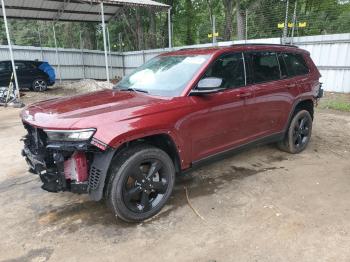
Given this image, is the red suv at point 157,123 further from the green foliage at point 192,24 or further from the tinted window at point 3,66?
the tinted window at point 3,66

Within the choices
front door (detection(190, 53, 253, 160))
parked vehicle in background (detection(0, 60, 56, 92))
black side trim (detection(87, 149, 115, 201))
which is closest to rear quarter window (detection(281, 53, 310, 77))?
front door (detection(190, 53, 253, 160))

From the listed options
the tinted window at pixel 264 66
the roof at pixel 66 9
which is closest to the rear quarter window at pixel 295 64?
the tinted window at pixel 264 66

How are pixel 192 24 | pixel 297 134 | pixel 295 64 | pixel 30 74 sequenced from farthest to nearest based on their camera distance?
pixel 192 24
pixel 30 74
pixel 297 134
pixel 295 64

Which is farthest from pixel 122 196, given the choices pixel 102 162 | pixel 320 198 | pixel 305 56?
pixel 305 56

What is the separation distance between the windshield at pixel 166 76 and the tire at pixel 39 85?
41.3 feet

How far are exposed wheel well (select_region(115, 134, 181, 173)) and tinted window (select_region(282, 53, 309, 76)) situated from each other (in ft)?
8.47

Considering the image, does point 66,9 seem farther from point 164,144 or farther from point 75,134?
point 75,134

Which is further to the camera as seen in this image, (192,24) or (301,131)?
(192,24)

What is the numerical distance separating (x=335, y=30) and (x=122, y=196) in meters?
15.2

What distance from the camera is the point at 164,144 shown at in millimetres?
3598

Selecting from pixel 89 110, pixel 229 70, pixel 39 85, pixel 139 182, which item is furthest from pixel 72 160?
pixel 39 85

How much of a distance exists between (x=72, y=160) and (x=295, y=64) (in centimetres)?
391

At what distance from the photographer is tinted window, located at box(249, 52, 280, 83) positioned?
14.7 ft

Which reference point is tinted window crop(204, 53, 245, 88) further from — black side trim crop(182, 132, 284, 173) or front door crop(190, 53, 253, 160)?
black side trim crop(182, 132, 284, 173)
